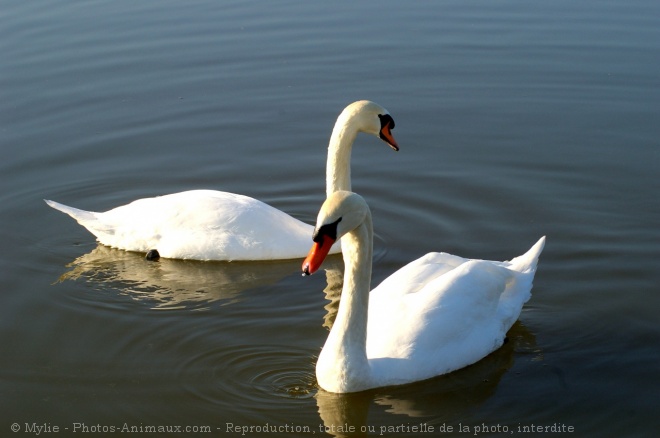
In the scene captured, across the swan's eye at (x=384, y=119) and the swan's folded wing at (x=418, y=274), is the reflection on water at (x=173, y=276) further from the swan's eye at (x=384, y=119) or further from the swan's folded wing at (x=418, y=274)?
the swan's folded wing at (x=418, y=274)

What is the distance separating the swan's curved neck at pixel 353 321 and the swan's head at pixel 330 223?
0.23 m

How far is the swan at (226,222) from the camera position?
10.4 metres

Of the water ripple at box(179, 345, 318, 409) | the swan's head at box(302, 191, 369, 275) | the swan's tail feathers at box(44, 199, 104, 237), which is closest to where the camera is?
the swan's head at box(302, 191, 369, 275)

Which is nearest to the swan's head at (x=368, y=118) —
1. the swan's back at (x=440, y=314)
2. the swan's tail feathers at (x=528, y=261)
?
the swan's back at (x=440, y=314)

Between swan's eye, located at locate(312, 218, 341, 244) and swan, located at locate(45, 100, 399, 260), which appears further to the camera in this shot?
swan, located at locate(45, 100, 399, 260)

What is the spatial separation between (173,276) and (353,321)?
296 cm

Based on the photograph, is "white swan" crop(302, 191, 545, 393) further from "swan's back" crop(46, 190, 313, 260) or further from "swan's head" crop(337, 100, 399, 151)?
"swan's back" crop(46, 190, 313, 260)

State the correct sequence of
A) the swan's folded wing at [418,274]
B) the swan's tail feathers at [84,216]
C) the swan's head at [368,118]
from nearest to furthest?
the swan's folded wing at [418,274], the swan's head at [368,118], the swan's tail feathers at [84,216]

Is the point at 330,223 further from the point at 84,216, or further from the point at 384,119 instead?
the point at 84,216

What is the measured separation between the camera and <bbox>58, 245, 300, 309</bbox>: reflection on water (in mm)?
9828

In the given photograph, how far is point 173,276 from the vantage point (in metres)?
10.4

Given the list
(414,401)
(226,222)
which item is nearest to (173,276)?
(226,222)

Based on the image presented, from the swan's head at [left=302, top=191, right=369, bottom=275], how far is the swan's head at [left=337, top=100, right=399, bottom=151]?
2840 millimetres

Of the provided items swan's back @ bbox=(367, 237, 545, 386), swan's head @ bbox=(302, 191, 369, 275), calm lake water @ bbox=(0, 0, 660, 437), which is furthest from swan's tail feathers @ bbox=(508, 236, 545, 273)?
swan's head @ bbox=(302, 191, 369, 275)
